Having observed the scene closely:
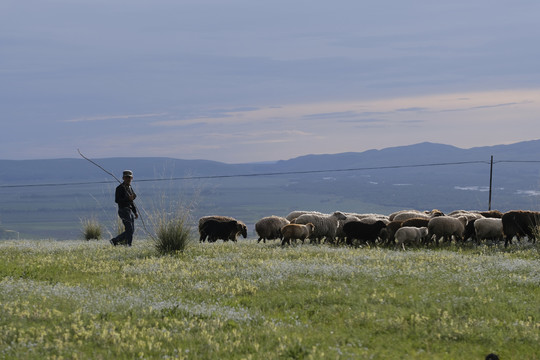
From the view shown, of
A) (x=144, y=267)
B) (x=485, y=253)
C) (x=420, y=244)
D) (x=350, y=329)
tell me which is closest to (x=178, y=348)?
(x=350, y=329)

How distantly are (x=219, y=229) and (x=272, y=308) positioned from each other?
13757 mm

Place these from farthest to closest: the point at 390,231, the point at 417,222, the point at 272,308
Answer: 1. the point at 417,222
2. the point at 390,231
3. the point at 272,308

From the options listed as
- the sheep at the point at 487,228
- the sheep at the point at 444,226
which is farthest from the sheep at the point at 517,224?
the sheep at the point at 444,226

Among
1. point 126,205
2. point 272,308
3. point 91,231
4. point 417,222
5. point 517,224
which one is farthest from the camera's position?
point 91,231

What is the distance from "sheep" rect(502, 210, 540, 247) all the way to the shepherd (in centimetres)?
1366

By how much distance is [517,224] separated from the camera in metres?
21.2

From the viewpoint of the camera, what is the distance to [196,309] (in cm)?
1055

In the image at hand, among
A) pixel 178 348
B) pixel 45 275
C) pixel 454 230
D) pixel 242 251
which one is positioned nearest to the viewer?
pixel 178 348

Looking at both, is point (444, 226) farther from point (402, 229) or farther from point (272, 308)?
point (272, 308)

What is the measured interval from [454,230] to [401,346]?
13.4 m

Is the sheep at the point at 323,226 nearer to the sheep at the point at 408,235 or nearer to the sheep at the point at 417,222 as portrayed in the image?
the sheep at the point at 417,222

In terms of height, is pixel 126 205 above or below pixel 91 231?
above

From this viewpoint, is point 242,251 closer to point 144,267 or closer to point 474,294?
point 144,267

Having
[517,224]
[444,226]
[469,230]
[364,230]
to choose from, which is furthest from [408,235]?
[517,224]
